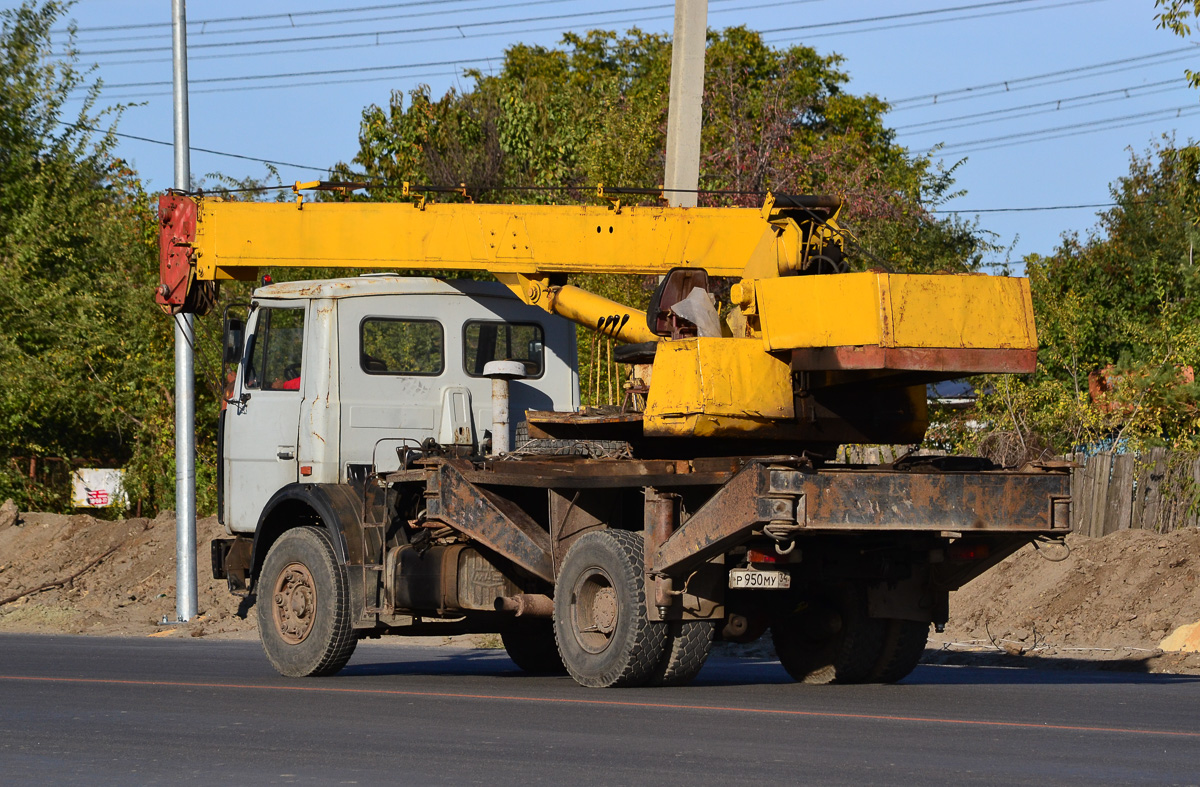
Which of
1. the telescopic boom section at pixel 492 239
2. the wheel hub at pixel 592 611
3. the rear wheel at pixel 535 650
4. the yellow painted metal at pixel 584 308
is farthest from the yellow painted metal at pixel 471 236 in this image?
the wheel hub at pixel 592 611

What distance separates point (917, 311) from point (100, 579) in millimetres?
18989

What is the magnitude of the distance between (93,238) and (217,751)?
2506 cm

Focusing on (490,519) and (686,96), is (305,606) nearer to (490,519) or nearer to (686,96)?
(490,519)

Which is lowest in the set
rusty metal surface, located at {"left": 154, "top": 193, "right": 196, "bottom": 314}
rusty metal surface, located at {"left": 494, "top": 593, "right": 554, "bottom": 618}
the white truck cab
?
rusty metal surface, located at {"left": 494, "top": 593, "right": 554, "bottom": 618}

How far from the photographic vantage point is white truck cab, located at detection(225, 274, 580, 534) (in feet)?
45.3

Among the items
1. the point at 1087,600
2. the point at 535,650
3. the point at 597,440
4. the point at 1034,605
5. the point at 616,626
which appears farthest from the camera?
the point at 1034,605

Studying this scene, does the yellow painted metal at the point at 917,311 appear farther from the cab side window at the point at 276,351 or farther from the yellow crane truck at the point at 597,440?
the cab side window at the point at 276,351

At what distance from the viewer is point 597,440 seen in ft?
42.4

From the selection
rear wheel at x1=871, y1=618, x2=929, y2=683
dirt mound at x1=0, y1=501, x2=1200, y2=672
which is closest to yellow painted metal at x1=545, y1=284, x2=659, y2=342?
rear wheel at x1=871, y1=618, x2=929, y2=683

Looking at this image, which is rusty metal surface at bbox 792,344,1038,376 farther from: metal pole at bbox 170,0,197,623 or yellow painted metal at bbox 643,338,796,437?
metal pole at bbox 170,0,197,623

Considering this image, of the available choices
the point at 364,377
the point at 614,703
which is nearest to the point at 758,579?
the point at 614,703

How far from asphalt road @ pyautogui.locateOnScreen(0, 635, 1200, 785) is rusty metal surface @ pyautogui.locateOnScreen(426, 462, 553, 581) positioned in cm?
95

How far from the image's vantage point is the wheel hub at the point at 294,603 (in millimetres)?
13641

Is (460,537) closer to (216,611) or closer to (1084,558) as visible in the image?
(1084,558)
